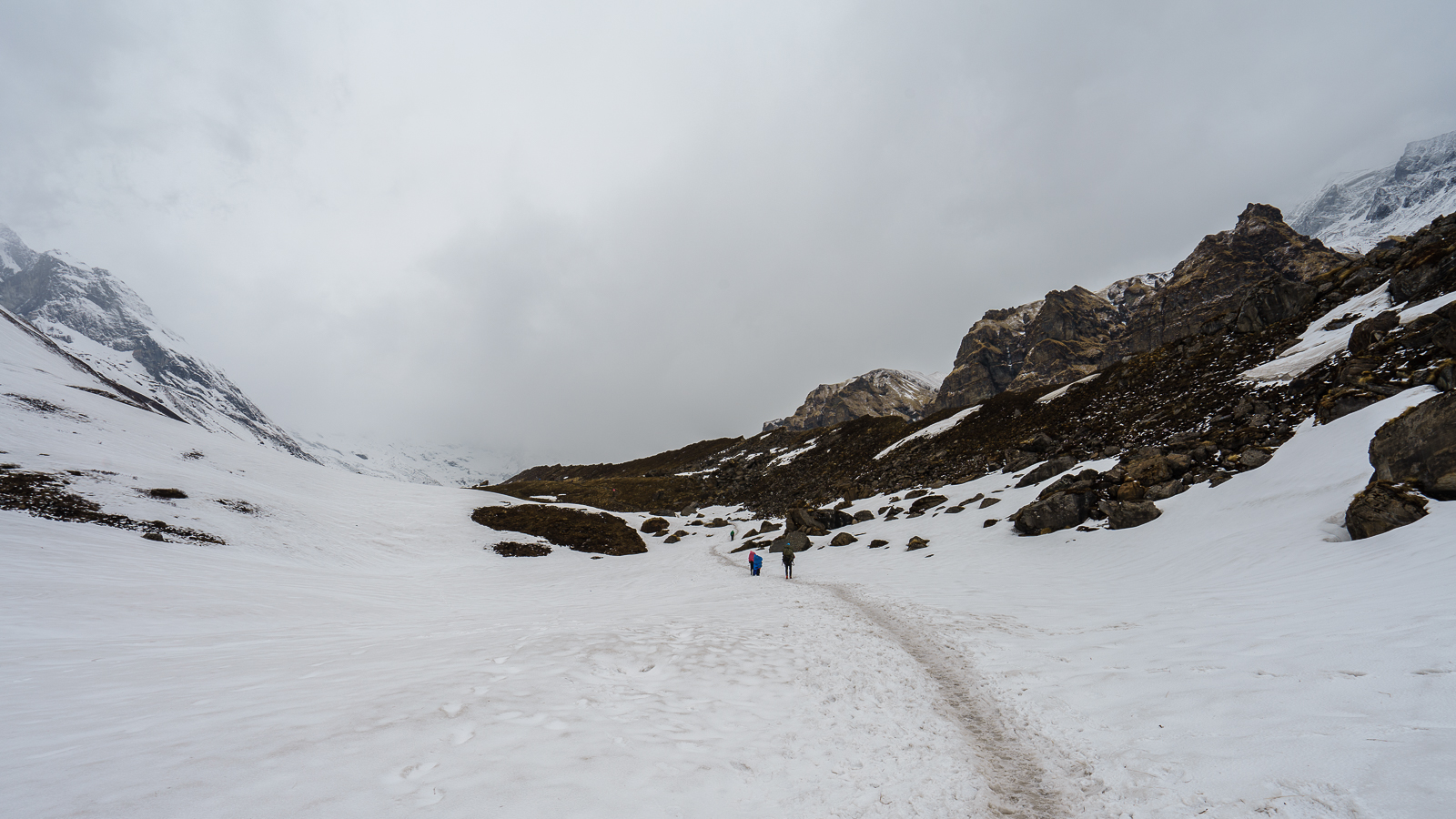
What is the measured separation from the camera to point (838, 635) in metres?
11.5

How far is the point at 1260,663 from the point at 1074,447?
87.9 ft

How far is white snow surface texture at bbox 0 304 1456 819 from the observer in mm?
4293

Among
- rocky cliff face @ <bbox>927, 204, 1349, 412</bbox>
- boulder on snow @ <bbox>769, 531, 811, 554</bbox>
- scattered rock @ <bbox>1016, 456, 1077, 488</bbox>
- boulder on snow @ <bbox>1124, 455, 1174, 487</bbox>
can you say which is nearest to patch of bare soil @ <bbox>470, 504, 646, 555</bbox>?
boulder on snow @ <bbox>769, 531, 811, 554</bbox>

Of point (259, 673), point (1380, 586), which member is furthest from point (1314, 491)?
point (259, 673)

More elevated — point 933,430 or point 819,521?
point 933,430

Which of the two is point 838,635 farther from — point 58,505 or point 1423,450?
point 58,505

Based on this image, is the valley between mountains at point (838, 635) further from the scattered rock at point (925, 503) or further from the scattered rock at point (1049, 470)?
the scattered rock at point (925, 503)

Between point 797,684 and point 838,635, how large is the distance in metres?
3.58

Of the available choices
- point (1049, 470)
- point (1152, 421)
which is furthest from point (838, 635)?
point (1152, 421)

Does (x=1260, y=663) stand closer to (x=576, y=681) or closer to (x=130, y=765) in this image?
(x=576, y=681)

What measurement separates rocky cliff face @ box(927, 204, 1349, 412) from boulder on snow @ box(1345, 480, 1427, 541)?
203 feet

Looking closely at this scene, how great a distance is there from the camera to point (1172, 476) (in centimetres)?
1942

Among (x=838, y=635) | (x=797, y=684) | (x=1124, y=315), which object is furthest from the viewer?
(x=1124, y=315)

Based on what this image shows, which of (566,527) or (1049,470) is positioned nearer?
(1049,470)
